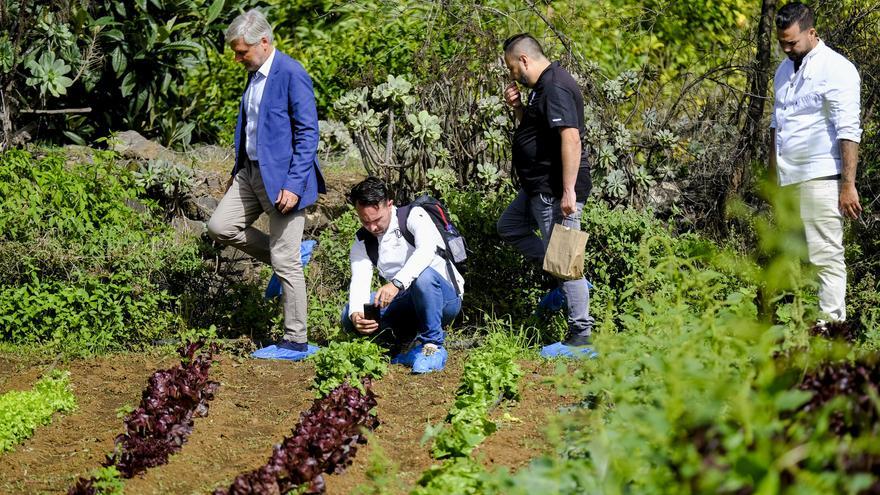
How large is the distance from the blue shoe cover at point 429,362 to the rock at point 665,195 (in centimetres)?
263

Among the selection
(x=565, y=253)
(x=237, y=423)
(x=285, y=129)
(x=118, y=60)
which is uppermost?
(x=118, y=60)

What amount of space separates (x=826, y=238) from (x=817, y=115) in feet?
2.18

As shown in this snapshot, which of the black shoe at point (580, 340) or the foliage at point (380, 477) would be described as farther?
the black shoe at point (580, 340)

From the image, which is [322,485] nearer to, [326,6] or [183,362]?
[183,362]

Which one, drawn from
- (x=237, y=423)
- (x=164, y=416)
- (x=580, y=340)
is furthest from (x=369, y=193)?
(x=164, y=416)

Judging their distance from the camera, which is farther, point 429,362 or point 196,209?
point 196,209

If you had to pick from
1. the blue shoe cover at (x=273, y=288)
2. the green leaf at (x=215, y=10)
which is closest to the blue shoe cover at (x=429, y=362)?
the blue shoe cover at (x=273, y=288)

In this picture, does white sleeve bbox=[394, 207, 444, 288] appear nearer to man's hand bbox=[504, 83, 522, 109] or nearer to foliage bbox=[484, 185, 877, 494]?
man's hand bbox=[504, 83, 522, 109]

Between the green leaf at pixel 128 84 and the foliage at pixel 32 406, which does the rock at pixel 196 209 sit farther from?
the foliage at pixel 32 406

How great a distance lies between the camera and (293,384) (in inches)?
253

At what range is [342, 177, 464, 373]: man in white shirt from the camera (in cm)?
631

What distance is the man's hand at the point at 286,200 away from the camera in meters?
6.55

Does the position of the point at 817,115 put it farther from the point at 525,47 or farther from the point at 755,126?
the point at 755,126

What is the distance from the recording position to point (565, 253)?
6.39m
